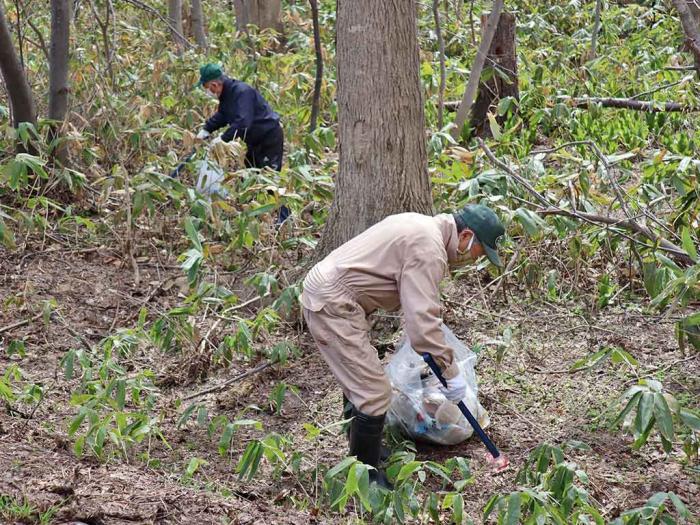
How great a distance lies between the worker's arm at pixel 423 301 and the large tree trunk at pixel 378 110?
1.47 metres

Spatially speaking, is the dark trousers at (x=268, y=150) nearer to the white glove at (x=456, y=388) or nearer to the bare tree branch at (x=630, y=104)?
the bare tree branch at (x=630, y=104)

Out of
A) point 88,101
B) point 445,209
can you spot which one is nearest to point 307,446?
point 445,209

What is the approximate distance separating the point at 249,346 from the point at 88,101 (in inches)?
152

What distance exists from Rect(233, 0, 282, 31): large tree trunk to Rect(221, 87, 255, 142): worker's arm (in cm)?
569

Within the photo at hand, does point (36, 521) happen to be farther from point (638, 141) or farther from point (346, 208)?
point (638, 141)

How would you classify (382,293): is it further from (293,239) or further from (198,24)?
(198,24)

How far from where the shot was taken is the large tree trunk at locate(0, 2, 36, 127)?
7191 millimetres

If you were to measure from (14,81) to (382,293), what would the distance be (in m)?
4.43

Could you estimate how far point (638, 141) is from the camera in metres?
8.05

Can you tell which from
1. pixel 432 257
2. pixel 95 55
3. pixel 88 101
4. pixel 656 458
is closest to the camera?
pixel 432 257

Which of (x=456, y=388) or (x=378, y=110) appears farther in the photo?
(x=378, y=110)

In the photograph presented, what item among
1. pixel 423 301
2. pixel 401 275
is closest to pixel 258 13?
pixel 401 275

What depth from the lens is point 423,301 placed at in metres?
3.83

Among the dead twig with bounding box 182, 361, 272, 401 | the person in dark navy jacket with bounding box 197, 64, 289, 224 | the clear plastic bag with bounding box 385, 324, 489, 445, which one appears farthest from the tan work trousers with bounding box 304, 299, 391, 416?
the person in dark navy jacket with bounding box 197, 64, 289, 224
